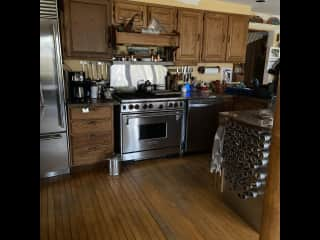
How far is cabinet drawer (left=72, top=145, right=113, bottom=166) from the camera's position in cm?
297

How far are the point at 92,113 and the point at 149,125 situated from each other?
0.81 meters

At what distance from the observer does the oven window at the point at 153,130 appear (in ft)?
10.8

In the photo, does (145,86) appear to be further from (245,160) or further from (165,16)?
(245,160)

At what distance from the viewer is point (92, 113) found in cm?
294

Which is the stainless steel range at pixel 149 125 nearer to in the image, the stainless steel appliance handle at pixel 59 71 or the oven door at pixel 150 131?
the oven door at pixel 150 131

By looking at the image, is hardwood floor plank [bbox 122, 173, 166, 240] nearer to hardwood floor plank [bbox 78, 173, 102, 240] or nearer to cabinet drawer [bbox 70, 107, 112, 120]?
hardwood floor plank [bbox 78, 173, 102, 240]

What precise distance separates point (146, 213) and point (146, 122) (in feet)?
4.40

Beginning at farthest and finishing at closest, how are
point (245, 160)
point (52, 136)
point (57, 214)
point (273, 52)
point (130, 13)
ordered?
point (273, 52)
point (130, 13)
point (52, 136)
point (57, 214)
point (245, 160)

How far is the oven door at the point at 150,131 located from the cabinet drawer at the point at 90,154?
0.25 metres

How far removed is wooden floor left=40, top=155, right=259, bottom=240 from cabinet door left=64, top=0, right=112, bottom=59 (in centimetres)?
160

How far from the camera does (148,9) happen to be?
3318 mm

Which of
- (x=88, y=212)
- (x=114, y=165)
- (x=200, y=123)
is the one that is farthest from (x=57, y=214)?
(x=200, y=123)
